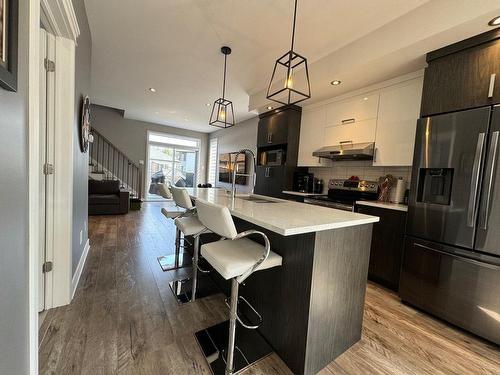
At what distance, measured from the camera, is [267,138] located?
4.37m

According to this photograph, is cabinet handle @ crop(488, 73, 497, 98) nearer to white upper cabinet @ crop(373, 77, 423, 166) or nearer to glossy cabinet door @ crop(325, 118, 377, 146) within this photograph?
white upper cabinet @ crop(373, 77, 423, 166)

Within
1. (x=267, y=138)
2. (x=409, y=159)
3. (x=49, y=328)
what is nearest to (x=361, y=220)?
(x=409, y=159)

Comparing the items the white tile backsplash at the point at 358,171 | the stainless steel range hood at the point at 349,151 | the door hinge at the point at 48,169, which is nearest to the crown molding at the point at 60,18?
the door hinge at the point at 48,169

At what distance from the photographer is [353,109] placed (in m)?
3.10

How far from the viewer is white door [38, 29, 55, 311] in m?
1.62

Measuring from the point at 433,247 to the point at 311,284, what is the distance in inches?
58.2

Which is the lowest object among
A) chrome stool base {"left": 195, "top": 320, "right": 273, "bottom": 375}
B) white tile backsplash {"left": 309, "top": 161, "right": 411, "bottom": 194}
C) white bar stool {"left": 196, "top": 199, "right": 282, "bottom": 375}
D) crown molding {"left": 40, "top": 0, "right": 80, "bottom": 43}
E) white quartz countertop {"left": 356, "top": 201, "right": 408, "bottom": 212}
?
chrome stool base {"left": 195, "top": 320, "right": 273, "bottom": 375}

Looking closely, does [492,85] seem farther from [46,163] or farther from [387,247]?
[46,163]

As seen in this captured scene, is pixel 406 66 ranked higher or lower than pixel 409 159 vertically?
higher

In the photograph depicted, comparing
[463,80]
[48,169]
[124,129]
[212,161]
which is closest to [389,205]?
[463,80]

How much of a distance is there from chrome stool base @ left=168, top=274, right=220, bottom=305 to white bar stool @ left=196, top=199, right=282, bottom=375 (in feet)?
2.26

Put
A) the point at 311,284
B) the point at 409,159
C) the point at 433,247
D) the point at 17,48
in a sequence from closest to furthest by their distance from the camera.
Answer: the point at 17,48, the point at 311,284, the point at 433,247, the point at 409,159

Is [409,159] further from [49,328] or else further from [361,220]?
[49,328]

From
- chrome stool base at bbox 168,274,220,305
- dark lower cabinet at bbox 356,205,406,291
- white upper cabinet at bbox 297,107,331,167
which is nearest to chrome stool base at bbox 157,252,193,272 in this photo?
chrome stool base at bbox 168,274,220,305
